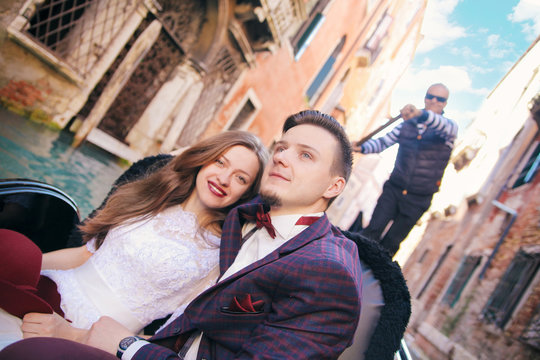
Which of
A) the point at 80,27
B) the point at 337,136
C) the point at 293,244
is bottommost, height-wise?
the point at 293,244

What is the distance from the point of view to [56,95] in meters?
4.88

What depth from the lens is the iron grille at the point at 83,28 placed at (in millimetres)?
4867

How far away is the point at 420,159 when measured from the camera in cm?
271

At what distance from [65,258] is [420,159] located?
271 cm

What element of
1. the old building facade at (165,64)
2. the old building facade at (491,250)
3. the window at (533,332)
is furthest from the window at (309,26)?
the window at (533,332)

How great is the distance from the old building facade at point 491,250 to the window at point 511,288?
2 centimetres

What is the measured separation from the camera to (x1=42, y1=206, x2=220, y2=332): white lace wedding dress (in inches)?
57.3

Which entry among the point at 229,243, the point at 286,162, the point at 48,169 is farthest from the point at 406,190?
the point at 48,169

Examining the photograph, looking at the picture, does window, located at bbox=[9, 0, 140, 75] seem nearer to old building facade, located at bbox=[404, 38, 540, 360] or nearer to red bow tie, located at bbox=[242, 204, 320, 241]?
red bow tie, located at bbox=[242, 204, 320, 241]

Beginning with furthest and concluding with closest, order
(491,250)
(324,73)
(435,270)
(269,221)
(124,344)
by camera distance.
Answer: (324,73)
(435,270)
(491,250)
(269,221)
(124,344)

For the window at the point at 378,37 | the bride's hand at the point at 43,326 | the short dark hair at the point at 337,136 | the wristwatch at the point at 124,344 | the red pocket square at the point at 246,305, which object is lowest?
the bride's hand at the point at 43,326

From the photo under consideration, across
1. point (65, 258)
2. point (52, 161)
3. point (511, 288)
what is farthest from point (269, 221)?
point (511, 288)

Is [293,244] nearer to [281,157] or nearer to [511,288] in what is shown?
[281,157]

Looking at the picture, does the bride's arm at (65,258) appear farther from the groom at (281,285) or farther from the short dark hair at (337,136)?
the short dark hair at (337,136)
